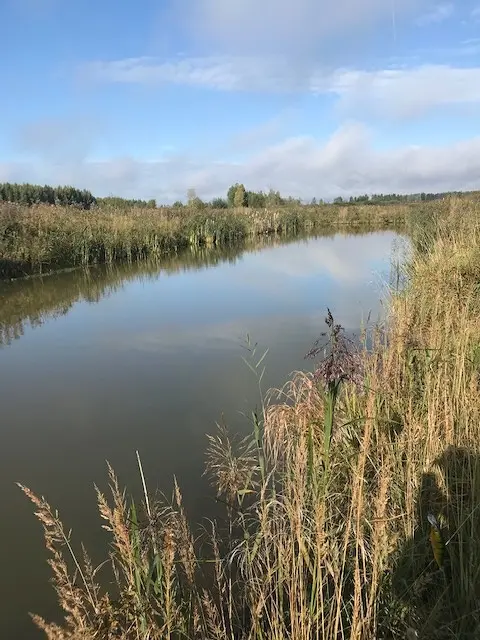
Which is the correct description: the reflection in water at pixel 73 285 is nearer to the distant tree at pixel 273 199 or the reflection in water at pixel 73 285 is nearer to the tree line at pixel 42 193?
the tree line at pixel 42 193

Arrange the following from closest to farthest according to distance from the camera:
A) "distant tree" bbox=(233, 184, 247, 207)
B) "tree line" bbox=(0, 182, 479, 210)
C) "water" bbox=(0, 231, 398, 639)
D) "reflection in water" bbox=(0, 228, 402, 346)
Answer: "water" bbox=(0, 231, 398, 639) < "reflection in water" bbox=(0, 228, 402, 346) < "tree line" bbox=(0, 182, 479, 210) < "distant tree" bbox=(233, 184, 247, 207)

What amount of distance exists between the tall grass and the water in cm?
22

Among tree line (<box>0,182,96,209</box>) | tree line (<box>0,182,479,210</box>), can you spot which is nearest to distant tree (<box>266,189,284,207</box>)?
tree line (<box>0,182,479,210</box>)

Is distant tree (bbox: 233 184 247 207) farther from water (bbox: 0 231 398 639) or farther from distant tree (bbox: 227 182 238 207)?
water (bbox: 0 231 398 639)

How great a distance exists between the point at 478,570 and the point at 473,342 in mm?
1990

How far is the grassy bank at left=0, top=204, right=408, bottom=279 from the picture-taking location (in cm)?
1128

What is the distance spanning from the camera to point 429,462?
2.13 m

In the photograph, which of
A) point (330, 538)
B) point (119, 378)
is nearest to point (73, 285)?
point (119, 378)

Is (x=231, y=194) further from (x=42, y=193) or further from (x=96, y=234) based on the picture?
(x=96, y=234)

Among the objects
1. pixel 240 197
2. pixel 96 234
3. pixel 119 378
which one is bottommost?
pixel 119 378

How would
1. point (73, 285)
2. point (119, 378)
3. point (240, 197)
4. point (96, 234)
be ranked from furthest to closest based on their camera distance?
point (240, 197) < point (96, 234) < point (73, 285) < point (119, 378)

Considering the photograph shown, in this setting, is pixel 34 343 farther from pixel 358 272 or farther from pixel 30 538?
pixel 358 272

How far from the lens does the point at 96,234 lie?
13898 mm

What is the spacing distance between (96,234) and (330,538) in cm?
1317
